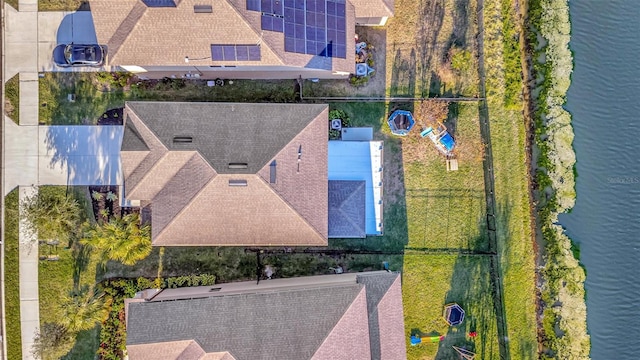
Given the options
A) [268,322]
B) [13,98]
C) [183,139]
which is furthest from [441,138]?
[13,98]

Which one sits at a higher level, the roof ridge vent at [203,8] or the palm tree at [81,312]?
the roof ridge vent at [203,8]

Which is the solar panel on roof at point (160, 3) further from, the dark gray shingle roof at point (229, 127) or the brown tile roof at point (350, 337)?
the brown tile roof at point (350, 337)

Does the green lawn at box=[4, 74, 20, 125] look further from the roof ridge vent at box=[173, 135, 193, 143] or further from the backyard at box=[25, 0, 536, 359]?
the roof ridge vent at box=[173, 135, 193, 143]

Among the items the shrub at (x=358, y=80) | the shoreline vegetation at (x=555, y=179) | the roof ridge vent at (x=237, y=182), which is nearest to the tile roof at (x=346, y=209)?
the roof ridge vent at (x=237, y=182)

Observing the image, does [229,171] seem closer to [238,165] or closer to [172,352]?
[238,165]

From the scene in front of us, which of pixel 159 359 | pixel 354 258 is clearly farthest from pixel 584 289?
pixel 159 359

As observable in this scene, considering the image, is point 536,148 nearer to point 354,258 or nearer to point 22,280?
point 354,258

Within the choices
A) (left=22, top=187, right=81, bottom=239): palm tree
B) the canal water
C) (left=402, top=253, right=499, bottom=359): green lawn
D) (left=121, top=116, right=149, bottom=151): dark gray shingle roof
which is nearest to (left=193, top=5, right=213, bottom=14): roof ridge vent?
(left=121, top=116, right=149, bottom=151): dark gray shingle roof
